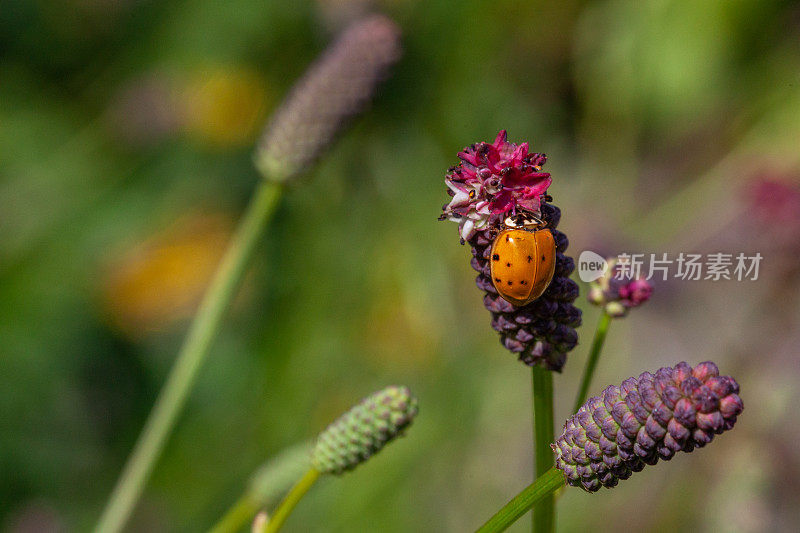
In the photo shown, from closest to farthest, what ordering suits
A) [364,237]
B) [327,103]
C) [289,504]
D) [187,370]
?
[289,504], [187,370], [327,103], [364,237]

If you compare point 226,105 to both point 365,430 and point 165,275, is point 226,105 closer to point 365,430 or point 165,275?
point 165,275

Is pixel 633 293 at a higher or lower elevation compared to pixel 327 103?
lower

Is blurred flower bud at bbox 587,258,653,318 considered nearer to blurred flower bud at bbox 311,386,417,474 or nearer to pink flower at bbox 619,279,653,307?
pink flower at bbox 619,279,653,307

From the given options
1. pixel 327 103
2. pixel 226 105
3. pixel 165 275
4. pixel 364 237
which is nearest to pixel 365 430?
pixel 327 103

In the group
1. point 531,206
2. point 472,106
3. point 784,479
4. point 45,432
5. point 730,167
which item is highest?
point 472,106

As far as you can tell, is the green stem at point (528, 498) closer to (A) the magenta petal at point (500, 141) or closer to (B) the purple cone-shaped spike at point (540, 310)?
(B) the purple cone-shaped spike at point (540, 310)

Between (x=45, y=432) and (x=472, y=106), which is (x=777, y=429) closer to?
(x=472, y=106)

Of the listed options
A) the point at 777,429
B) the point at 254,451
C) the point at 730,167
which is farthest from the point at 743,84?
the point at 254,451
